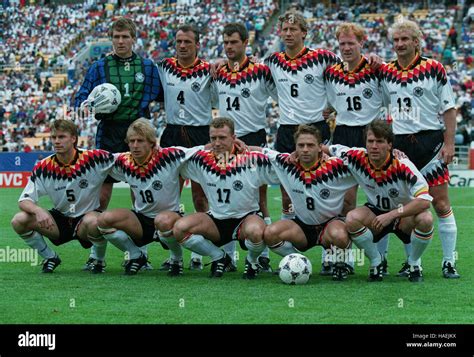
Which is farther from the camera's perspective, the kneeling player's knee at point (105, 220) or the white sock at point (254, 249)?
the kneeling player's knee at point (105, 220)

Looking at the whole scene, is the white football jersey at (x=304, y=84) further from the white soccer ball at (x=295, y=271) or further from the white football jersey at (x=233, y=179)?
the white soccer ball at (x=295, y=271)

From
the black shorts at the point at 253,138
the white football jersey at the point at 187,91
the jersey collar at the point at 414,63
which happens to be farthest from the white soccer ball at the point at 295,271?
the white football jersey at the point at 187,91

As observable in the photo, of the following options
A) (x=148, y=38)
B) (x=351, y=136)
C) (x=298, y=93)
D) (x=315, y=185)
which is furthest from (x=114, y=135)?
(x=148, y=38)

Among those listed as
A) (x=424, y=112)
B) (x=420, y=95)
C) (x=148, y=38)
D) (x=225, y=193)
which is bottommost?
(x=225, y=193)

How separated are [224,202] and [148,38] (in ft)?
87.1

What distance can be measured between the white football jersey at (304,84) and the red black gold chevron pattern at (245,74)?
17cm

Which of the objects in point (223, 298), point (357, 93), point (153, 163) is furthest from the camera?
point (357, 93)

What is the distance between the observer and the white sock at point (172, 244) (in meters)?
7.87

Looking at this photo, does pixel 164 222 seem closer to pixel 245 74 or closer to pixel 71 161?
pixel 71 161

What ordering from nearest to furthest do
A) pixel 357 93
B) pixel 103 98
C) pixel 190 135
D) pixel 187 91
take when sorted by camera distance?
pixel 357 93 → pixel 103 98 → pixel 187 91 → pixel 190 135

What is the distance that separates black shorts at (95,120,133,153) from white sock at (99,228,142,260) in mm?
1021

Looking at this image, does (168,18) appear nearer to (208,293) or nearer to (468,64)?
(468,64)

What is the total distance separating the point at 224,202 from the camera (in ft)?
25.9

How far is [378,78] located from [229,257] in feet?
6.58
